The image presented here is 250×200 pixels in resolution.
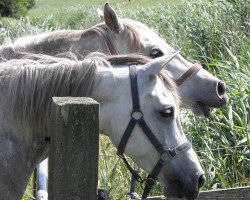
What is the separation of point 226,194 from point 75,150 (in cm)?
106

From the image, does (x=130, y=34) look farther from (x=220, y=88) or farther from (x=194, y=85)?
(x=220, y=88)

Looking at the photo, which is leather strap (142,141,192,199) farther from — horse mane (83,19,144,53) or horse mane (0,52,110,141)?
horse mane (83,19,144,53)

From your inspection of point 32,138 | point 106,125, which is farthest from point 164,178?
point 32,138

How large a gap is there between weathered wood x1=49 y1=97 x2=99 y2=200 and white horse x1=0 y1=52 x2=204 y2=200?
50 centimetres

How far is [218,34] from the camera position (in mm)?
7586

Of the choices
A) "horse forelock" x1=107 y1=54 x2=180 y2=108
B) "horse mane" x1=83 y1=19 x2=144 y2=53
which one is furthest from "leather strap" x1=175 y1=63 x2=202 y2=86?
"horse forelock" x1=107 y1=54 x2=180 y2=108

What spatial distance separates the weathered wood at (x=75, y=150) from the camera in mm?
1625

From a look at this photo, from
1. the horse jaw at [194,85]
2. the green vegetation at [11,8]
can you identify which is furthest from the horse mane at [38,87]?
the green vegetation at [11,8]

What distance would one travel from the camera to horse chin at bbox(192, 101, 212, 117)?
400 centimetres

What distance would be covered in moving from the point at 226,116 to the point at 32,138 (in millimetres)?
2551

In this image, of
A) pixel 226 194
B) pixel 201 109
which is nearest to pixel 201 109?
pixel 201 109

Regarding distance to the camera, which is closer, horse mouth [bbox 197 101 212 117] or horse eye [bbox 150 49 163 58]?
horse eye [bbox 150 49 163 58]

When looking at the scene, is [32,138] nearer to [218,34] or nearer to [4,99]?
[4,99]

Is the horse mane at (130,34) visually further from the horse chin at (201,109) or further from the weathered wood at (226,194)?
the weathered wood at (226,194)
